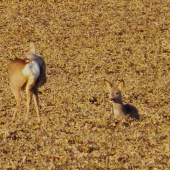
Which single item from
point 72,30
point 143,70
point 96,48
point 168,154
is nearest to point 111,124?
point 168,154

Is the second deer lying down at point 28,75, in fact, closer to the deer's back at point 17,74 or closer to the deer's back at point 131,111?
the deer's back at point 17,74

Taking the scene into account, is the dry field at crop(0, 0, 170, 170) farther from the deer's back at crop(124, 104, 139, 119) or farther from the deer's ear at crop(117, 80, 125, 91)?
the deer's ear at crop(117, 80, 125, 91)

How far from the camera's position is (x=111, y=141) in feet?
27.0

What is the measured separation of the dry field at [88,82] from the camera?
780 cm

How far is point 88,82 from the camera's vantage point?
11547 mm

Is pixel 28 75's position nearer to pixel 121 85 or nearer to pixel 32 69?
pixel 32 69

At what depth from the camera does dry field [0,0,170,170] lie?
25.6ft

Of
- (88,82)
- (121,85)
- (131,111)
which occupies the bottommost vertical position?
(88,82)

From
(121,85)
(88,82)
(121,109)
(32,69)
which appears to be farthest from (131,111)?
(32,69)

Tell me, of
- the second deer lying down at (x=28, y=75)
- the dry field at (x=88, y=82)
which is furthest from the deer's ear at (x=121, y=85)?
the second deer lying down at (x=28, y=75)

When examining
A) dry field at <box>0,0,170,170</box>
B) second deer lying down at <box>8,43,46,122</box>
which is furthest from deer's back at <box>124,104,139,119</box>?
second deer lying down at <box>8,43,46,122</box>

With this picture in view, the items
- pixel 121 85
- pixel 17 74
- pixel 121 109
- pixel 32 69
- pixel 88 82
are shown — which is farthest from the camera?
pixel 88 82

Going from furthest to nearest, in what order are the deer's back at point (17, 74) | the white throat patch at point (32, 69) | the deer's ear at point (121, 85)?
the deer's ear at point (121, 85) < the deer's back at point (17, 74) < the white throat patch at point (32, 69)

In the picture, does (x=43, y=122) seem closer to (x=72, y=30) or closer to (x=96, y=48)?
(x=96, y=48)
